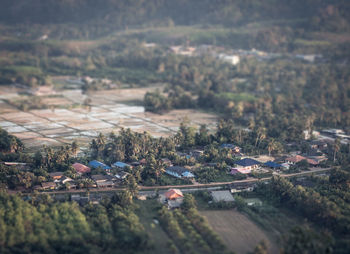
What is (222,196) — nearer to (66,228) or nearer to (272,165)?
(272,165)

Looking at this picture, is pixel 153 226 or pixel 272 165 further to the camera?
pixel 272 165

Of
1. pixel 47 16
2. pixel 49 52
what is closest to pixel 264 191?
pixel 49 52

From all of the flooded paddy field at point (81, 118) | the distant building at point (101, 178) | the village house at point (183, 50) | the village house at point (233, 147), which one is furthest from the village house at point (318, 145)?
the village house at point (183, 50)

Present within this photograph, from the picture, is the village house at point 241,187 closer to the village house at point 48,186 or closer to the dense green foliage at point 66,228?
the dense green foliage at point 66,228

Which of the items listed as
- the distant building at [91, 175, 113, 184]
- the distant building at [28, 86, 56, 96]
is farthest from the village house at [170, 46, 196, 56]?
the distant building at [91, 175, 113, 184]

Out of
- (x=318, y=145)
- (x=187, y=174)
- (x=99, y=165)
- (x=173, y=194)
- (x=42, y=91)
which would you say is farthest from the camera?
(x=42, y=91)

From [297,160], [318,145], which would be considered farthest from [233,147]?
[318,145]

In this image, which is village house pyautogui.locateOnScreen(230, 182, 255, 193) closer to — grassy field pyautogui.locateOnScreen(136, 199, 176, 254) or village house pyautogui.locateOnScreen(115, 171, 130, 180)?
grassy field pyautogui.locateOnScreen(136, 199, 176, 254)
